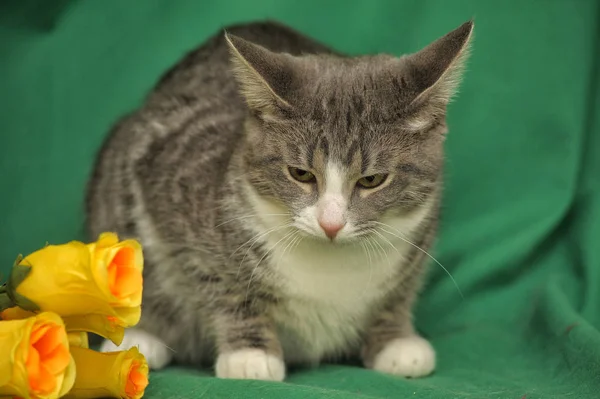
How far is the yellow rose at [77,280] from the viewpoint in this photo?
3.95ft

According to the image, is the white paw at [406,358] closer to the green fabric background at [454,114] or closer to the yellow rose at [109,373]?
the green fabric background at [454,114]

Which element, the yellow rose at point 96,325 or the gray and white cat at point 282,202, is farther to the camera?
the gray and white cat at point 282,202

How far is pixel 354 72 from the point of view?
162cm

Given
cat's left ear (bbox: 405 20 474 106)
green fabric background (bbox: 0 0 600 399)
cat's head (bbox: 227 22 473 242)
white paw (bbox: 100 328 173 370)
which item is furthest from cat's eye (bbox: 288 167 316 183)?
green fabric background (bbox: 0 0 600 399)

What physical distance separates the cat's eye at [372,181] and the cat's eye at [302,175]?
0.30 feet

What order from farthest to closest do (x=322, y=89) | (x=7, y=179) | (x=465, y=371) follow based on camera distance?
(x=7, y=179) < (x=465, y=371) < (x=322, y=89)

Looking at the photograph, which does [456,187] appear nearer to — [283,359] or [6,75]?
[283,359]

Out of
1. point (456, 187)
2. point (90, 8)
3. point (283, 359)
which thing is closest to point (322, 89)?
point (283, 359)

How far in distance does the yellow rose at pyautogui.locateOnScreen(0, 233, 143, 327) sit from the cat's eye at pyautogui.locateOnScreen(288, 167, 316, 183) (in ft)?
1.37

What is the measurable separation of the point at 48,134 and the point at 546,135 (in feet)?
4.78

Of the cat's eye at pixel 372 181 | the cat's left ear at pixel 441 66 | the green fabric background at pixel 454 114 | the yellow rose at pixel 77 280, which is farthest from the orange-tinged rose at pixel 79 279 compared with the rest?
the green fabric background at pixel 454 114

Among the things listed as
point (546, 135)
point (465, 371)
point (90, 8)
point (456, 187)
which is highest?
point (90, 8)

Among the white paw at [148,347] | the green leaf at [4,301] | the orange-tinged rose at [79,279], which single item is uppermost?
the orange-tinged rose at [79,279]

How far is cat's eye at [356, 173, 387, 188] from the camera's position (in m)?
1.54
